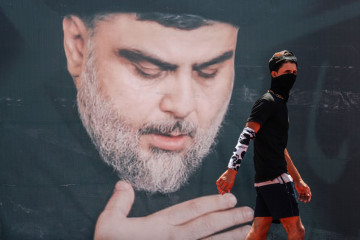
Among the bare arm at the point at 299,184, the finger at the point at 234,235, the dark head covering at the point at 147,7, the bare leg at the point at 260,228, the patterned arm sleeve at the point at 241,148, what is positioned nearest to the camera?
the patterned arm sleeve at the point at 241,148

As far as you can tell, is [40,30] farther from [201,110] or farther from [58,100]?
[201,110]

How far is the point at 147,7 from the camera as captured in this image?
4.71 meters

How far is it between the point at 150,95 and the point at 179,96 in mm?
288

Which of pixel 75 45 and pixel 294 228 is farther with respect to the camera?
pixel 75 45

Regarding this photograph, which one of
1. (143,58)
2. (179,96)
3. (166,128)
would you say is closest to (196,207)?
(166,128)

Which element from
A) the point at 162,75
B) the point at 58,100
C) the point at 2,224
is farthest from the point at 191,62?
the point at 2,224

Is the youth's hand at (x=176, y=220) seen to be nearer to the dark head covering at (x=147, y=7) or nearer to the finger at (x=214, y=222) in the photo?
the finger at (x=214, y=222)

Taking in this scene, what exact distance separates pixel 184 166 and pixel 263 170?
1533 mm

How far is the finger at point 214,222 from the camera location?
4.75m

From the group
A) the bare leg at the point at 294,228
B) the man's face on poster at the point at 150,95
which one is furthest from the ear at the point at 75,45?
the bare leg at the point at 294,228

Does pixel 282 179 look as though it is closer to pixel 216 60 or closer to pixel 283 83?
pixel 283 83

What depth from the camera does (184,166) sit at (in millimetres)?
4820

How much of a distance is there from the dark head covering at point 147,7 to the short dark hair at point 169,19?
30mm

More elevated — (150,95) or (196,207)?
(150,95)
